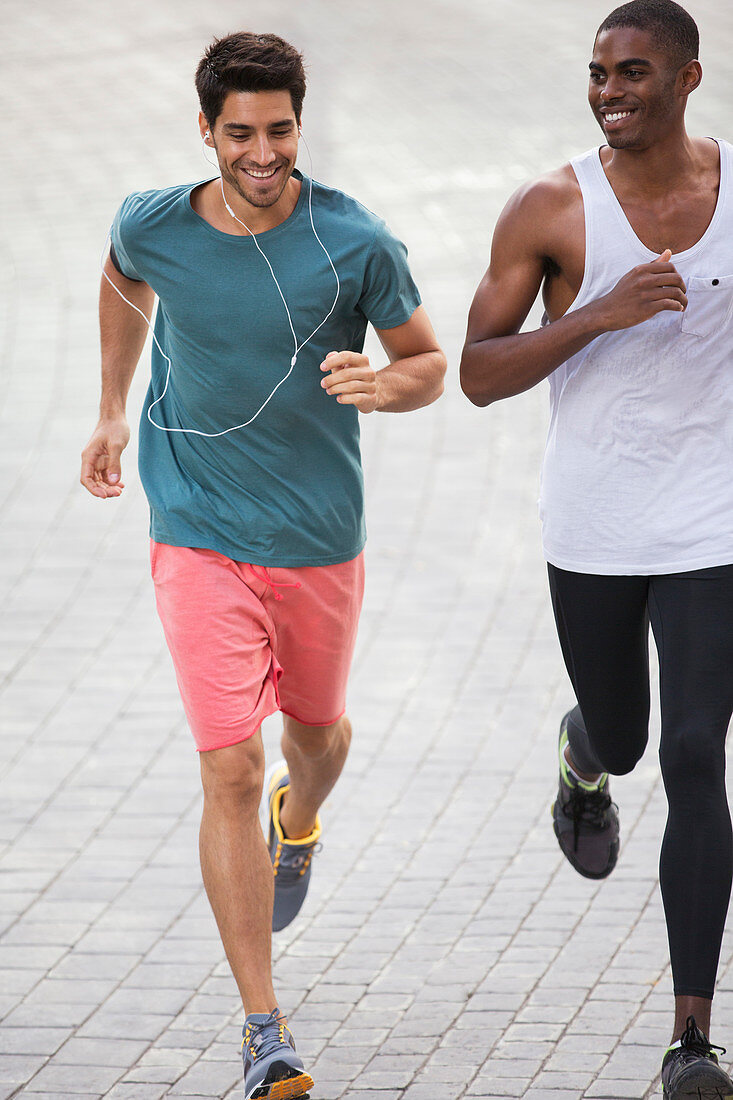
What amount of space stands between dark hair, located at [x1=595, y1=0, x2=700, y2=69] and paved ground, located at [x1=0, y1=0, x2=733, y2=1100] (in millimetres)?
2244

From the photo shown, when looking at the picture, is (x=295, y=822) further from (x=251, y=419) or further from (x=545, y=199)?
(x=545, y=199)

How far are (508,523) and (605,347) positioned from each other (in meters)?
4.19

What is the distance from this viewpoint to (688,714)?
332 cm

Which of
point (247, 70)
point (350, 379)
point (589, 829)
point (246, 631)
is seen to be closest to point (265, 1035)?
point (246, 631)

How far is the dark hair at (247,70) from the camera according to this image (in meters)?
3.54

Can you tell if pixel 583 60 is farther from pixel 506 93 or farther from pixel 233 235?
pixel 233 235

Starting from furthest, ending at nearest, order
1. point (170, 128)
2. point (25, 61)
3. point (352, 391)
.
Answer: point (25, 61) → point (170, 128) → point (352, 391)

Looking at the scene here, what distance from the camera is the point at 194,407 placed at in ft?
12.5

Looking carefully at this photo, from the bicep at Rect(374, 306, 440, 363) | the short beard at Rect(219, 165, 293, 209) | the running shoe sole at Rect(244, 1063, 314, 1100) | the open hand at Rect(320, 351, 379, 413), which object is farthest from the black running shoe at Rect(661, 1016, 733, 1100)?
the short beard at Rect(219, 165, 293, 209)

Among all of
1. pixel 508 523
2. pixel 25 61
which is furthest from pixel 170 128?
pixel 508 523

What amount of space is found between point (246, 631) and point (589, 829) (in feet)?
4.09

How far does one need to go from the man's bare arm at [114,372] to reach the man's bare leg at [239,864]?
30.7 inches

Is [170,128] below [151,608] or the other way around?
the other way around

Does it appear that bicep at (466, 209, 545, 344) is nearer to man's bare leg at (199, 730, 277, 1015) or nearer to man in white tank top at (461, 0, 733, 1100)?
man in white tank top at (461, 0, 733, 1100)
